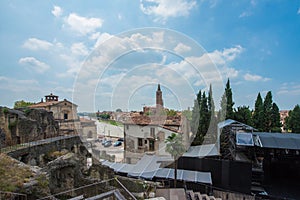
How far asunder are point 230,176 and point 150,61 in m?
7.99

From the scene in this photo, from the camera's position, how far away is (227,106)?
70.7 ft

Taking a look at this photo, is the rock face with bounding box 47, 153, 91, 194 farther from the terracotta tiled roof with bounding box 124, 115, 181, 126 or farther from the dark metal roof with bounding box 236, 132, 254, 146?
the dark metal roof with bounding box 236, 132, 254, 146

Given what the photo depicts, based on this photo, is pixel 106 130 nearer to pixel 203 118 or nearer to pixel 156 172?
pixel 156 172

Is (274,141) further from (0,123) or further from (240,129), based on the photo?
(0,123)

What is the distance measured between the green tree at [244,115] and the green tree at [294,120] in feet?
18.8

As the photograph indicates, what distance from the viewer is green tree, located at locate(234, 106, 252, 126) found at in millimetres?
21275

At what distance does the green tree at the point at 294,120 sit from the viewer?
2153 centimetres

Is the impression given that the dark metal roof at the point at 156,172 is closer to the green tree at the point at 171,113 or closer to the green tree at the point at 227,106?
the green tree at the point at 171,113

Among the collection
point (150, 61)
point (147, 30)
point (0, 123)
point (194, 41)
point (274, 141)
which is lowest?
point (274, 141)

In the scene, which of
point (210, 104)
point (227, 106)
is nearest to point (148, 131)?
point (210, 104)

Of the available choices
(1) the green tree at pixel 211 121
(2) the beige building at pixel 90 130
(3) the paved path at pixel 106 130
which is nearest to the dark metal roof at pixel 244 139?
(1) the green tree at pixel 211 121

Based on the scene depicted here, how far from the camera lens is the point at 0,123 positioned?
14180mm

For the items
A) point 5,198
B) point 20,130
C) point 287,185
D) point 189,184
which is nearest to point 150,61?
point 189,184

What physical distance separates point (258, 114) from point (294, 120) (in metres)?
5.00
